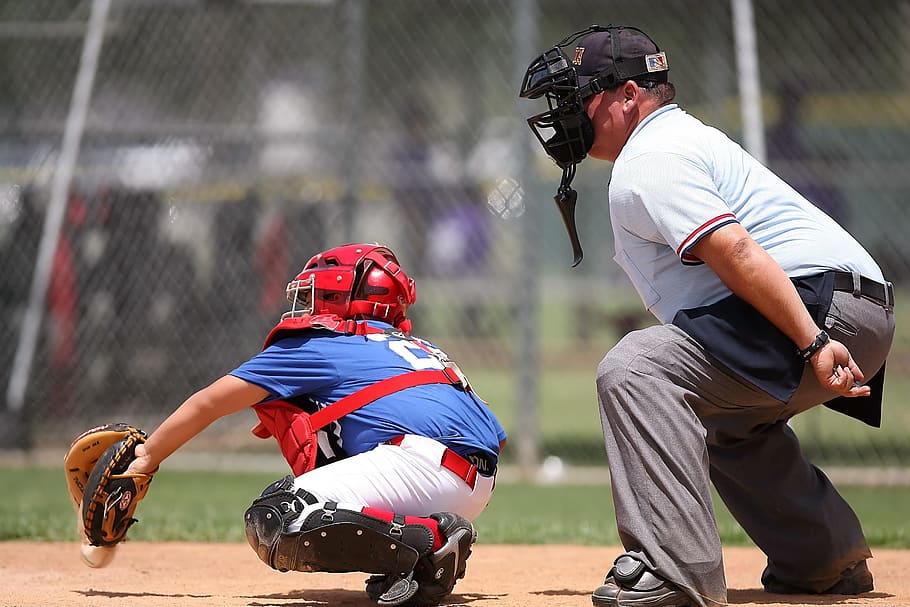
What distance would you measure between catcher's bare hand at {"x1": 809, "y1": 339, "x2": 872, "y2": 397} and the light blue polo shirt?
11.1 inches

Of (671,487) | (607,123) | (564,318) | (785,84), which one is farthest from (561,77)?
(564,318)

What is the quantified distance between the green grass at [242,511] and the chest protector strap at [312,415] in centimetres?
203

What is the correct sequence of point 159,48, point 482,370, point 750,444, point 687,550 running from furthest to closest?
point 482,370, point 159,48, point 750,444, point 687,550

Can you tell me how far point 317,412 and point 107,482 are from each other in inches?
27.1

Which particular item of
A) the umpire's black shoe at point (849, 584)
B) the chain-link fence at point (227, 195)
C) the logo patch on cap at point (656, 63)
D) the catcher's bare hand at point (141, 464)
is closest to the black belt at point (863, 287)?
the logo patch on cap at point (656, 63)

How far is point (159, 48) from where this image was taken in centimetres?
895

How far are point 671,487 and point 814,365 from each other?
497 mm

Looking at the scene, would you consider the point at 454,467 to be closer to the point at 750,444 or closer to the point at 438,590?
the point at 438,590

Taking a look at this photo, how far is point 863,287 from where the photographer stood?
3.43 m

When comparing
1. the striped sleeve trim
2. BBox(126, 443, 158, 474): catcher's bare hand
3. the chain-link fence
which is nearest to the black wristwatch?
the striped sleeve trim

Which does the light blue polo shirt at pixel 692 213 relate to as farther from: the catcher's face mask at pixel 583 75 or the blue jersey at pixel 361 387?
the blue jersey at pixel 361 387

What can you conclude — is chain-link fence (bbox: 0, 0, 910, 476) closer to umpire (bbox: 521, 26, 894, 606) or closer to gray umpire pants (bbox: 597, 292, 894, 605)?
umpire (bbox: 521, 26, 894, 606)

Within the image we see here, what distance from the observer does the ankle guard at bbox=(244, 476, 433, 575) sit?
3301mm

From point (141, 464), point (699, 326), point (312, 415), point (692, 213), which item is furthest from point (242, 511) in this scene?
point (692, 213)
